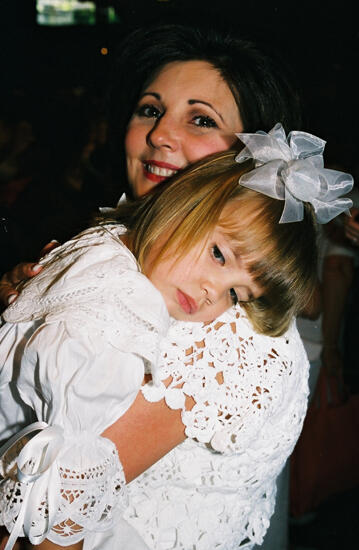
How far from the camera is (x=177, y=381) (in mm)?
1025

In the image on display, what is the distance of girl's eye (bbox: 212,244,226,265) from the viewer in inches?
48.2

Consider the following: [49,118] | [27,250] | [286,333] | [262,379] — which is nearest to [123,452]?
[262,379]

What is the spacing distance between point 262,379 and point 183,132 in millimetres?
709

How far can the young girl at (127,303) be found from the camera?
84cm

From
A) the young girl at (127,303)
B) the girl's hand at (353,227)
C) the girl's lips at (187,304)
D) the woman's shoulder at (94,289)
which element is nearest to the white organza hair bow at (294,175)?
the young girl at (127,303)

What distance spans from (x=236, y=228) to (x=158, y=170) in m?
0.33

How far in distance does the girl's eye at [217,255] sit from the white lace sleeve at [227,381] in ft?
0.46

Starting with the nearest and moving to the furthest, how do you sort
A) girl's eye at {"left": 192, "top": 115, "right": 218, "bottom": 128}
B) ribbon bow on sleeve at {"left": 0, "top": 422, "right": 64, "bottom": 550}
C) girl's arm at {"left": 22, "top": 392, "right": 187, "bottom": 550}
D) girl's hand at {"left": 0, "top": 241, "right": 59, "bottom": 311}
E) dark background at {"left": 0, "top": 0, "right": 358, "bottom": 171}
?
ribbon bow on sleeve at {"left": 0, "top": 422, "right": 64, "bottom": 550} → girl's arm at {"left": 22, "top": 392, "right": 187, "bottom": 550} → girl's hand at {"left": 0, "top": 241, "right": 59, "bottom": 311} → girl's eye at {"left": 192, "top": 115, "right": 218, "bottom": 128} → dark background at {"left": 0, "top": 0, "right": 358, "bottom": 171}

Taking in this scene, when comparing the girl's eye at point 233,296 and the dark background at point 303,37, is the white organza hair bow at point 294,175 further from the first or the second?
the dark background at point 303,37

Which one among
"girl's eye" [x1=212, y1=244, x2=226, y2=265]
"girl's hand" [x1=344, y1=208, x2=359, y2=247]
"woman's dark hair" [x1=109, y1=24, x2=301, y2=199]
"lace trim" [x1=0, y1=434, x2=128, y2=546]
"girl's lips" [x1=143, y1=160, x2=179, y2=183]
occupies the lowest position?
"girl's hand" [x1=344, y1=208, x2=359, y2=247]

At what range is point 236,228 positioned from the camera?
3.94 feet

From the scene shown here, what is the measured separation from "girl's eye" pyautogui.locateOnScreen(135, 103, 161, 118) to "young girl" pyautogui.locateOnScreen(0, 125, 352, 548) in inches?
10.1

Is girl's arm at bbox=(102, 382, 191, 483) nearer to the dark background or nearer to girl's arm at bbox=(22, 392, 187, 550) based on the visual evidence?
girl's arm at bbox=(22, 392, 187, 550)

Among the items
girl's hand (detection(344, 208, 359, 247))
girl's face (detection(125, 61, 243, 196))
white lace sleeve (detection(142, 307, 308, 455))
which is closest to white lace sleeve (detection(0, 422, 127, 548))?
white lace sleeve (detection(142, 307, 308, 455))
